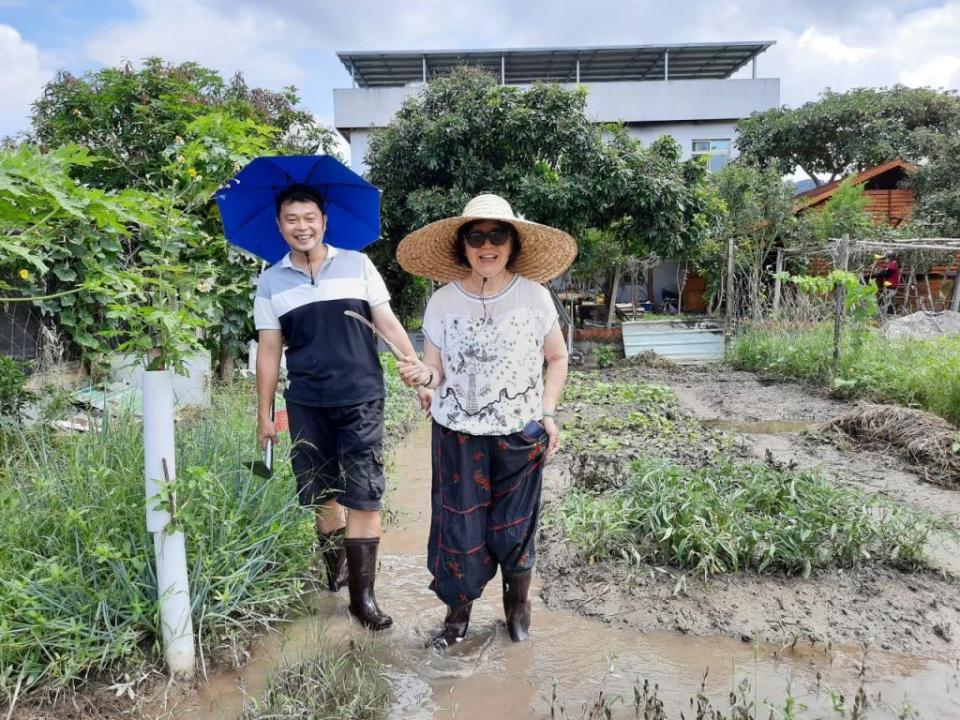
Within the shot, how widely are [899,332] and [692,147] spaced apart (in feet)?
53.3

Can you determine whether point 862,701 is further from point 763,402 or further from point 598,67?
point 598,67

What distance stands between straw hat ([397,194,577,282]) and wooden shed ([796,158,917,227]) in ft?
54.7

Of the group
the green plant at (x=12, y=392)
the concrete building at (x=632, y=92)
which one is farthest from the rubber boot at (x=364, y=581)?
the concrete building at (x=632, y=92)

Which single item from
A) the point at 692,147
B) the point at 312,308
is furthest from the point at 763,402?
the point at 692,147

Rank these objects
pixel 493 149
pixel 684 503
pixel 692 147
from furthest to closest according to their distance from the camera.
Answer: pixel 692 147 → pixel 493 149 → pixel 684 503

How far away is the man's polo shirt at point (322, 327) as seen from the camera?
2.77 metres

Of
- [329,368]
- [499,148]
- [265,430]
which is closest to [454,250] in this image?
[329,368]

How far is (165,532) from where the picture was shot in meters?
2.35

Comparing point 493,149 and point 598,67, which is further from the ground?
point 598,67

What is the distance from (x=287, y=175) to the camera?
2.82m

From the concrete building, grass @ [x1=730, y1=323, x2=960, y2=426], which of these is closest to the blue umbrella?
Answer: grass @ [x1=730, y1=323, x2=960, y2=426]

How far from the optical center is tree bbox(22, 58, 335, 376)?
A: 18.7ft

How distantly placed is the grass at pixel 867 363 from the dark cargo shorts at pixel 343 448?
5.83 m

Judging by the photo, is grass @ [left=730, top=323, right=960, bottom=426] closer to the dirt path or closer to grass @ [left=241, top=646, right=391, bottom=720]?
the dirt path
